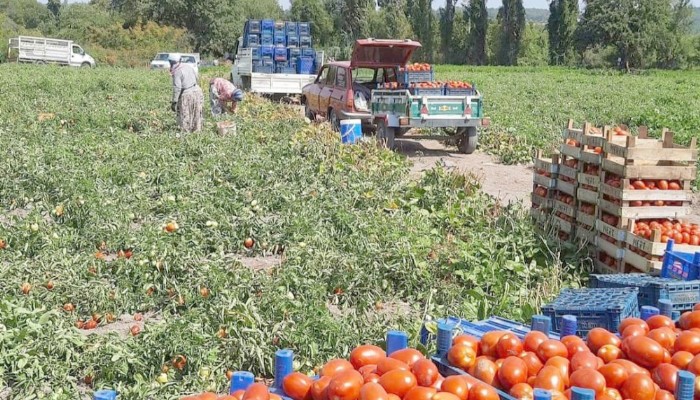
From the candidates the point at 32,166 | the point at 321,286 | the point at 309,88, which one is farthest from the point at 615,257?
the point at 309,88

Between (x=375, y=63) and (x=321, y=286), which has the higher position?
(x=375, y=63)

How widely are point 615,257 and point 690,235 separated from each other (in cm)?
69

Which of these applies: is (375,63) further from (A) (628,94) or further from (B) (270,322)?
(A) (628,94)

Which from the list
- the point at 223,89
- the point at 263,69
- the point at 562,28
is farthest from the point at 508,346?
the point at 562,28

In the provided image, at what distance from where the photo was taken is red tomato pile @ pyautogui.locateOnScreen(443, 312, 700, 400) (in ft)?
10.4

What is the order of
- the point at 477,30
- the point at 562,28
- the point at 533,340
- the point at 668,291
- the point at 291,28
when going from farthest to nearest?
the point at 477,30, the point at 562,28, the point at 291,28, the point at 668,291, the point at 533,340

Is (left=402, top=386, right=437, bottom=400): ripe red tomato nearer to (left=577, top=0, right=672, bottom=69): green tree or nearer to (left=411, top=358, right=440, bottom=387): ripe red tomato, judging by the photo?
(left=411, top=358, right=440, bottom=387): ripe red tomato

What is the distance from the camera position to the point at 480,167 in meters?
13.6

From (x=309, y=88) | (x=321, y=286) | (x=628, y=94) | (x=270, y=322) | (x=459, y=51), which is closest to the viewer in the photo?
(x=270, y=322)

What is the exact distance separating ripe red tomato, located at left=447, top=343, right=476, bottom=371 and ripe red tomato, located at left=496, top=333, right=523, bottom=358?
127mm

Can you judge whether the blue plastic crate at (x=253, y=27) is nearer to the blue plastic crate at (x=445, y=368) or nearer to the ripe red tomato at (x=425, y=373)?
the blue plastic crate at (x=445, y=368)

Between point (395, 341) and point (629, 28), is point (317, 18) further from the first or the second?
point (395, 341)

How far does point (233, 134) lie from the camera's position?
13250 millimetres

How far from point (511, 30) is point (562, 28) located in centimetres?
534
